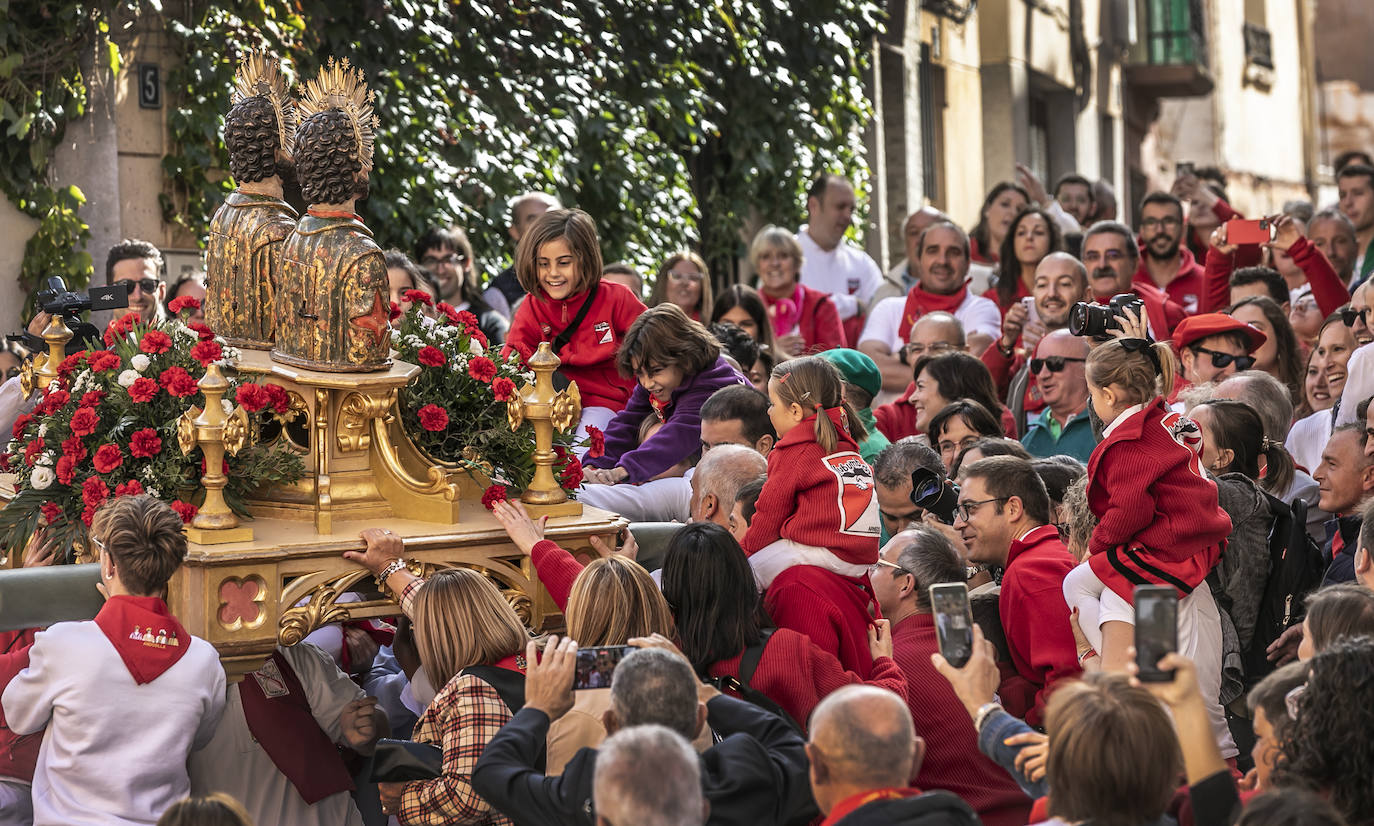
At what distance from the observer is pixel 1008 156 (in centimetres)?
1845

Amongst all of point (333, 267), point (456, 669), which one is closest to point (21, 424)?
point (333, 267)

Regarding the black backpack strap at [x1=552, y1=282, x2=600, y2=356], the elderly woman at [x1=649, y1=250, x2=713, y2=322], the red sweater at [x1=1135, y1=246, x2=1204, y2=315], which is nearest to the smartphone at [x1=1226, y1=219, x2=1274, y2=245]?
the red sweater at [x1=1135, y1=246, x2=1204, y2=315]

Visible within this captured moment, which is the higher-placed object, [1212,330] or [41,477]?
[1212,330]

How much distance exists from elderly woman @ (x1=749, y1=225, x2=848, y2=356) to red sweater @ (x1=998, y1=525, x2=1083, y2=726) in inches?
164

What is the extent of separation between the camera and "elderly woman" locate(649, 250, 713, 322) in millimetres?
8414

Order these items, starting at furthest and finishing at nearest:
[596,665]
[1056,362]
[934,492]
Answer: [1056,362] → [934,492] → [596,665]

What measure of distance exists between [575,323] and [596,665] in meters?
2.68

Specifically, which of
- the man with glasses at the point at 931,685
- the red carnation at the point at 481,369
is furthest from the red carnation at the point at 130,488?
the man with glasses at the point at 931,685

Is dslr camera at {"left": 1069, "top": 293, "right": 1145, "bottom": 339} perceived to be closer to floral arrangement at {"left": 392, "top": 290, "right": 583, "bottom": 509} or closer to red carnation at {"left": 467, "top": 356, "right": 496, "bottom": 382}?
floral arrangement at {"left": 392, "top": 290, "right": 583, "bottom": 509}

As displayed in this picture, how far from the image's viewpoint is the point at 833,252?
10.5m

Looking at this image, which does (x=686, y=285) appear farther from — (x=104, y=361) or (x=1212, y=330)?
(x=104, y=361)

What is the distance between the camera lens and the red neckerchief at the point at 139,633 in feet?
13.9

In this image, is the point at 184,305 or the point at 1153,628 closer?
the point at 1153,628

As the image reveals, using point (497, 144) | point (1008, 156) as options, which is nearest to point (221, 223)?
point (497, 144)
